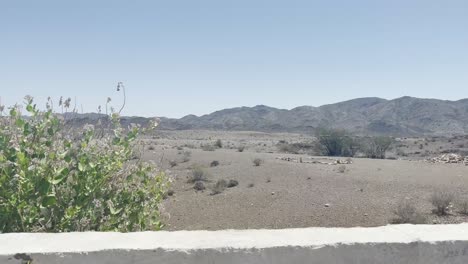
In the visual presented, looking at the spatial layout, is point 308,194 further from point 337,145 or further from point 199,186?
point 337,145

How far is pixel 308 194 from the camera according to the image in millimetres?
19219

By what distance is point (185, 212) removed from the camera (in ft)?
56.3

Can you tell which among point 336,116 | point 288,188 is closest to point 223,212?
point 288,188

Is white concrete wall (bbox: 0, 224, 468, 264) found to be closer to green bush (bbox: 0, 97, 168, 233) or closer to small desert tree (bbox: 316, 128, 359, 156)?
green bush (bbox: 0, 97, 168, 233)

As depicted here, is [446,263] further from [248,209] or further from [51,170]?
[248,209]

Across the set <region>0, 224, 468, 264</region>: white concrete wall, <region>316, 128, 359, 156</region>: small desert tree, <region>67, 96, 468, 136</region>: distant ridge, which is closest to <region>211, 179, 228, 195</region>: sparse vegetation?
<region>0, 224, 468, 264</region>: white concrete wall

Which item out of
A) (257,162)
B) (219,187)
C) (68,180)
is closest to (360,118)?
(257,162)

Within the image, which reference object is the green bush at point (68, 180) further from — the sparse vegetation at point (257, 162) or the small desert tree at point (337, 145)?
the small desert tree at point (337, 145)

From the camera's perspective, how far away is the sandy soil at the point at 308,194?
1538 cm

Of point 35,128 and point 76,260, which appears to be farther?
point 35,128

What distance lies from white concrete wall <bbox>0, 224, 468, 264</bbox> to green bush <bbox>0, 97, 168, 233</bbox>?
120 centimetres

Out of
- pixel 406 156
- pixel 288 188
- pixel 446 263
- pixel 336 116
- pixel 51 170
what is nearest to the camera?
pixel 446 263

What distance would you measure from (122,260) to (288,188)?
702 inches

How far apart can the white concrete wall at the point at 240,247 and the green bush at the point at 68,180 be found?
120cm
